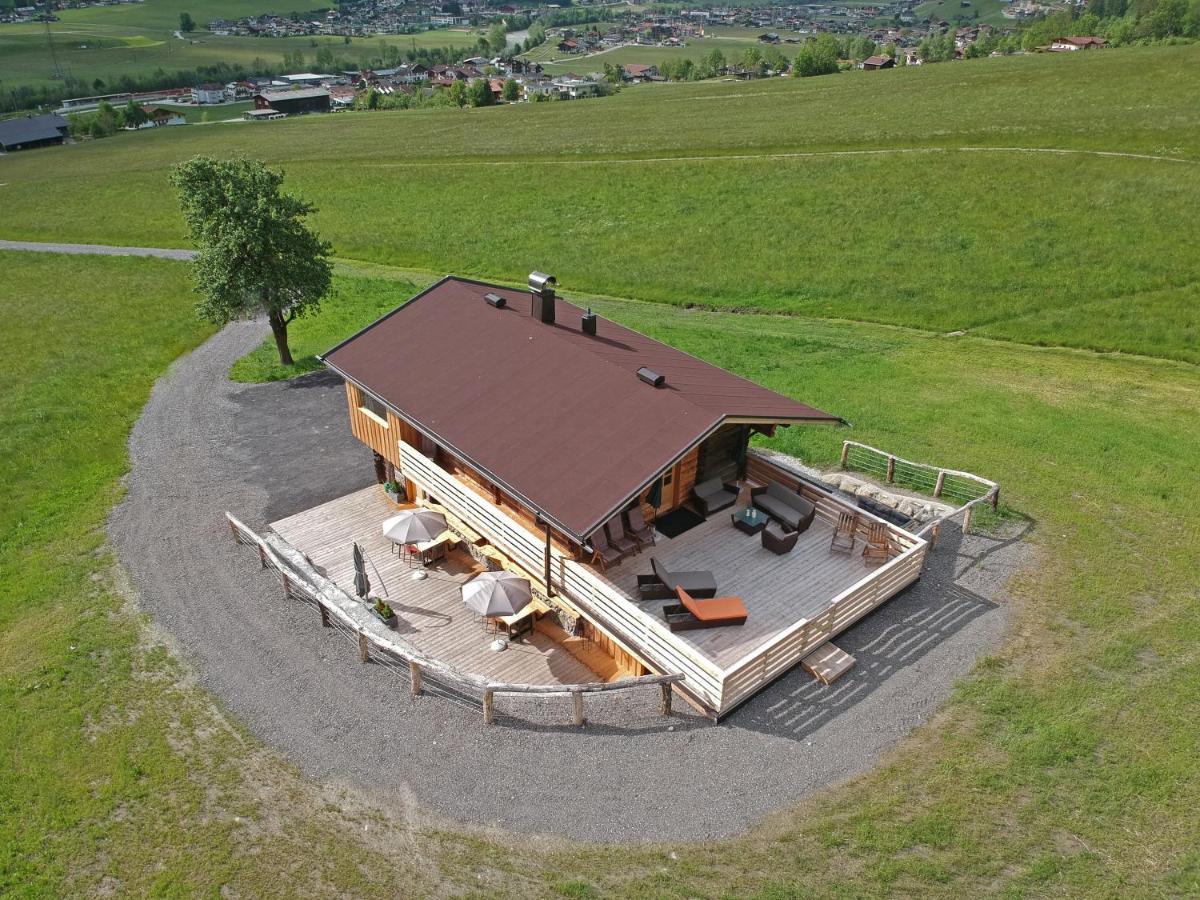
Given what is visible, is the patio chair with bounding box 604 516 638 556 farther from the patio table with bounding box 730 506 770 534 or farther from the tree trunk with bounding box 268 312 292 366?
the tree trunk with bounding box 268 312 292 366

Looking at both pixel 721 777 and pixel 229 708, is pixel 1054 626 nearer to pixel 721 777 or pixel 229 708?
pixel 721 777

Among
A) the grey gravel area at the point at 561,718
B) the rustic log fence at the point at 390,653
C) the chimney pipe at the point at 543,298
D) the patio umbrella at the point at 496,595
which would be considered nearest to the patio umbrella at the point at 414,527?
the rustic log fence at the point at 390,653

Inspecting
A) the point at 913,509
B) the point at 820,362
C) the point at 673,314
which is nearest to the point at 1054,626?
the point at 913,509

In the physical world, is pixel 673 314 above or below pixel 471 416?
below

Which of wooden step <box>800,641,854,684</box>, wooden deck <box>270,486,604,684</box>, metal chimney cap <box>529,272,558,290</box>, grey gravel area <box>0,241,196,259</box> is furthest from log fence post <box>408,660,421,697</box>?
grey gravel area <box>0,241,196,259</box>

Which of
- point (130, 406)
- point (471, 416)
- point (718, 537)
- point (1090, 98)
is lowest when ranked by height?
point (130, 406)

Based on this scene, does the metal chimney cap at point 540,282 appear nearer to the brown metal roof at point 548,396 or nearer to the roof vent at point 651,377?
the brown metal roof at point 548,396

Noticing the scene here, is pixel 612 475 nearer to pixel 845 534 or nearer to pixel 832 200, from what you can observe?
pixel 845 534
